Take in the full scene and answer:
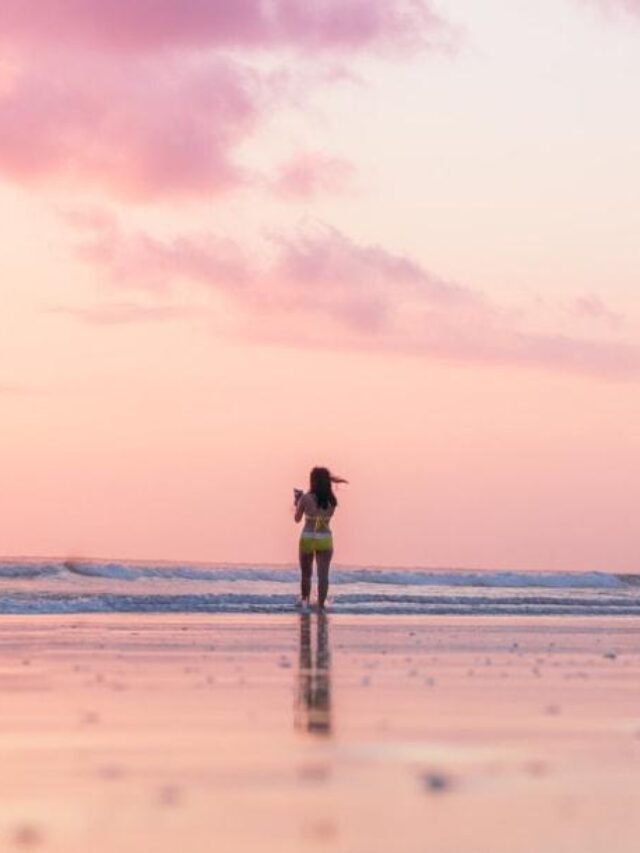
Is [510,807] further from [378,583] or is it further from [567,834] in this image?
[378,583]

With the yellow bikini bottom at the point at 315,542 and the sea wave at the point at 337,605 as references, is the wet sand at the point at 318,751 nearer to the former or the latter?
the sea wave at the point at 337,605

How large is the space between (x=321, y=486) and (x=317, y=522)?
713 millimetres

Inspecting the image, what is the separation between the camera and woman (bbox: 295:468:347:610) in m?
31.2

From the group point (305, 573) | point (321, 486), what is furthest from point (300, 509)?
point (305, 573)

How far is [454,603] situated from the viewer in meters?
35.6

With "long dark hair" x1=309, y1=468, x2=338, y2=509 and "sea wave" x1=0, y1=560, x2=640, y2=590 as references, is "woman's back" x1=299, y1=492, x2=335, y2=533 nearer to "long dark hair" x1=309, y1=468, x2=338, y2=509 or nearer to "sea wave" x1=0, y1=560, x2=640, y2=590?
"long dark hair" x1=309, y1=468, x2=338, y2=509

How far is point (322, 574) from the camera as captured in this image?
31.1 meters

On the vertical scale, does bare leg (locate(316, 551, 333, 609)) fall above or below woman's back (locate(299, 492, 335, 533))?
below

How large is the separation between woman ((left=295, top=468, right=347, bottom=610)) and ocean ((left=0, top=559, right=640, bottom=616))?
688 millimetres

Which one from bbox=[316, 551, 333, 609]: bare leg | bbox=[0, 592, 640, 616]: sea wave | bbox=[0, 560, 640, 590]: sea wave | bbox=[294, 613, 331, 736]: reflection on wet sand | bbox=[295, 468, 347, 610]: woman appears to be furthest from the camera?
bbox=[0, 560, 640, 590]: sea wave

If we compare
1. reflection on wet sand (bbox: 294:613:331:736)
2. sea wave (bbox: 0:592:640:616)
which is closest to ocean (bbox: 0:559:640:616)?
sea wave (bbox: 0:592:640:616)

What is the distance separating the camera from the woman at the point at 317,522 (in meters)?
31.2

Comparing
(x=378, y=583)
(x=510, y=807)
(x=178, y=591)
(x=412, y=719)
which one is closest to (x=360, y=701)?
(x=412, y=719)

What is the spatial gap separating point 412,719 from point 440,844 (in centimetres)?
443
